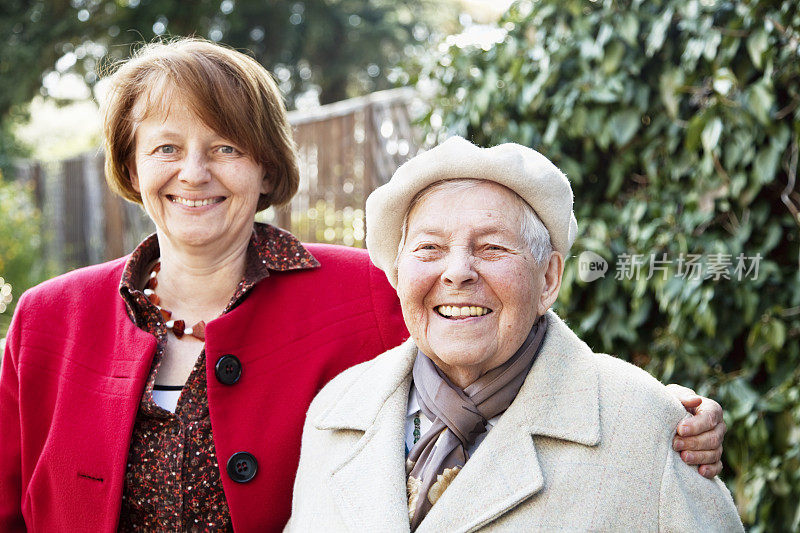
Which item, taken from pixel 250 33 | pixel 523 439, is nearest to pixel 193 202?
pixel 523 439

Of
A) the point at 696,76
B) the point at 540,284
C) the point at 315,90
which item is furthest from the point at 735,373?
the point at 315,90

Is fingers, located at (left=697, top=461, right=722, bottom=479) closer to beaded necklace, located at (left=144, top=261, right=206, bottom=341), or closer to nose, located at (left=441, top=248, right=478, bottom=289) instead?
nose, located at (left=441, top=248, right=478, bottom=289)

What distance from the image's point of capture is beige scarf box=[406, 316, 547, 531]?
171 cm

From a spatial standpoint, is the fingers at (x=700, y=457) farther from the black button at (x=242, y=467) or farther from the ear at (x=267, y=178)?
the ear at (x=267, y=178)

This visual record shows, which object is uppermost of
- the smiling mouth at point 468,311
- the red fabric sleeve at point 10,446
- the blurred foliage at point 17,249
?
the smiling mouth at point 468,311

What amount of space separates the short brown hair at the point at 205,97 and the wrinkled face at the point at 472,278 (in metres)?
0.73

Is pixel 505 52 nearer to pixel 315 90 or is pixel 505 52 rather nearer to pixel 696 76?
pixel 696 76

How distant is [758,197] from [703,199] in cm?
19

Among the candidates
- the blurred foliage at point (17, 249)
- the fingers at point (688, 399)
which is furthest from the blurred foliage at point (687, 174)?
the blurred foliage at point (17, 249)

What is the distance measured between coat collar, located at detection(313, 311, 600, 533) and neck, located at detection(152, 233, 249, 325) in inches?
22.7

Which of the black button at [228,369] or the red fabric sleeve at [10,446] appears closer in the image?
the black button at [228,369]

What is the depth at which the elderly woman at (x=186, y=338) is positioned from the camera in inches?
81.9

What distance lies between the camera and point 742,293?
2.85 meters
